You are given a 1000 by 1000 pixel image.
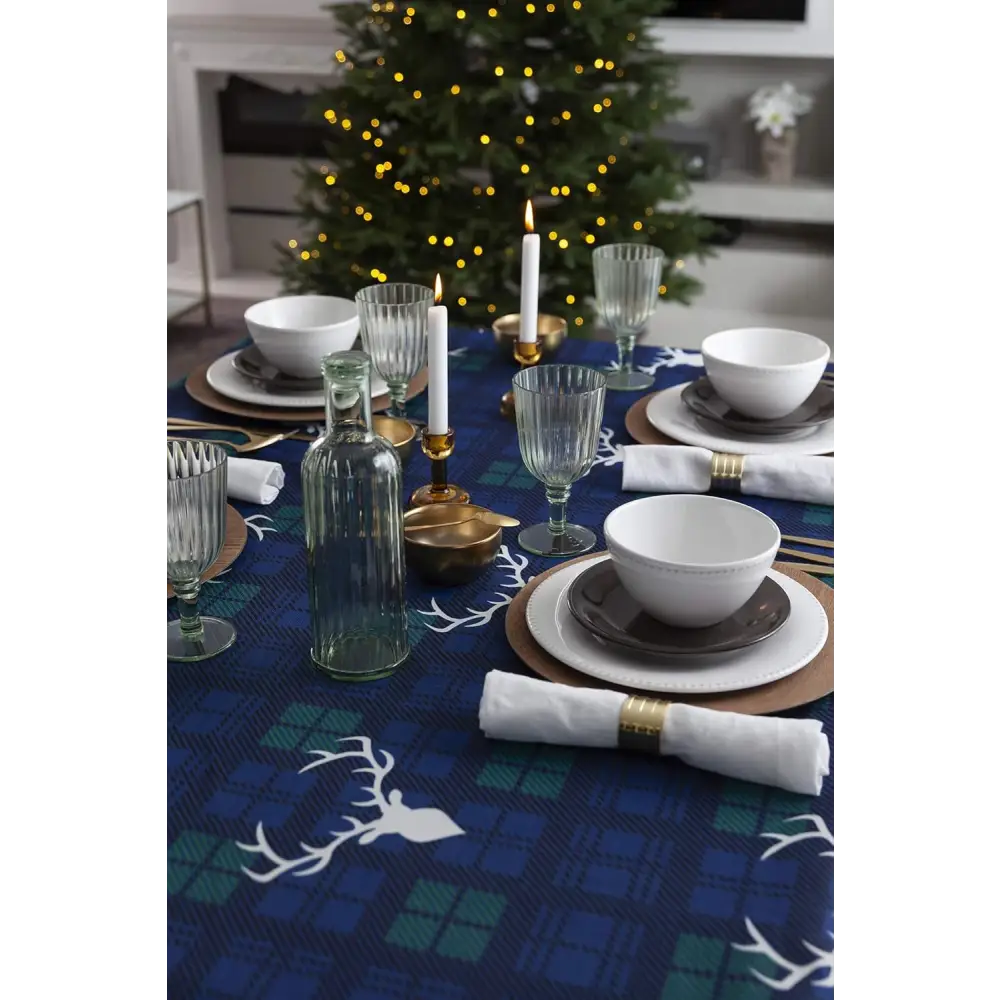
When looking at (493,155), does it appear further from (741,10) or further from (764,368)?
(764,368)

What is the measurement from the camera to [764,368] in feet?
4.67

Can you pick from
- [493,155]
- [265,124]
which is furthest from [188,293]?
[493,155]

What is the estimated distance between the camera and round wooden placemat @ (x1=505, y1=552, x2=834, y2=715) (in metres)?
0.92

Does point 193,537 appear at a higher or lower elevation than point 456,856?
higher

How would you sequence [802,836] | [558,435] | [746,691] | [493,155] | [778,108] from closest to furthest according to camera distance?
[802,836]
[746,691]
[558,435]
[493,155]
[778,108]

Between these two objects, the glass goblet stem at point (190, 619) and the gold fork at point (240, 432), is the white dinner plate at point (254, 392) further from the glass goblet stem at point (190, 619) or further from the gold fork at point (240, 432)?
the glass goblet stem at point (190, 619)

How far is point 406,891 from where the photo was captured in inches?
29.2

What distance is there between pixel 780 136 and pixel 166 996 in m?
4.20

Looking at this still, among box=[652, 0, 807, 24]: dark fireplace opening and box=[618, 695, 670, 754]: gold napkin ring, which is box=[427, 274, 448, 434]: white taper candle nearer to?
box=[618, 695, 670, 754]: gold napkin ring

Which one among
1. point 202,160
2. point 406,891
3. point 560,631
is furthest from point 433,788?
point 202,160

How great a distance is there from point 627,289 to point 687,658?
0.83 meters

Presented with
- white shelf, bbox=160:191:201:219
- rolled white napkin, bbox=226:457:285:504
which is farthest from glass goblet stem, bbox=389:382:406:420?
white shelf, bbox=160:191:201:219
